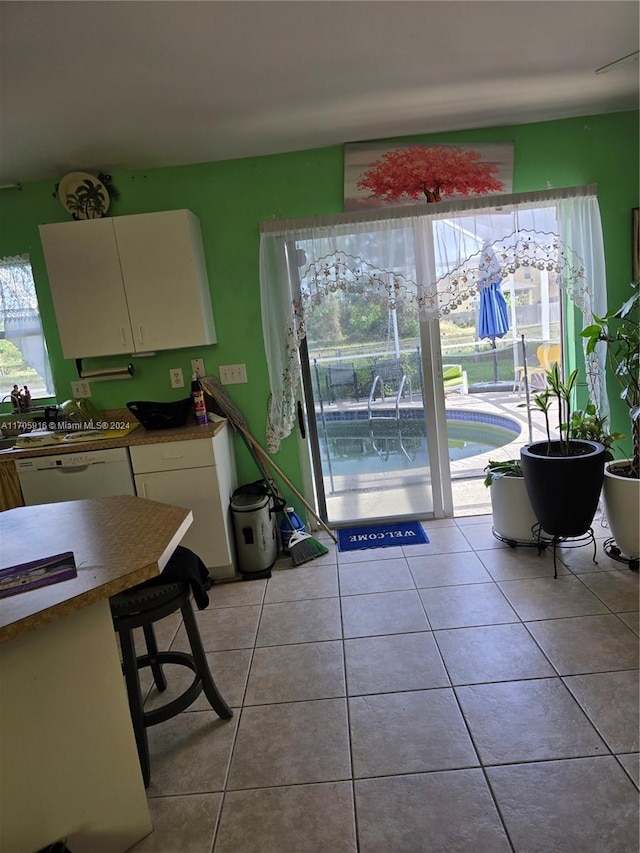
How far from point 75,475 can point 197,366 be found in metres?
0.98

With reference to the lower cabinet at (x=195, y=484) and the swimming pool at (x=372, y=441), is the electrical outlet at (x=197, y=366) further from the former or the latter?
the swimming pool at (x=372, y=441)

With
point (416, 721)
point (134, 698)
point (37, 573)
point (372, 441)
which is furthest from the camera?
point (372, 441)

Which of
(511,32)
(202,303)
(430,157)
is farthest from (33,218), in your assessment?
(511,32)

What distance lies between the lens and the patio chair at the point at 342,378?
3326 millimetres

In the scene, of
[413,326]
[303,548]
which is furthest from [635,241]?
[303,548]

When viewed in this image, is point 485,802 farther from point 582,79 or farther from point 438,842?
point 582,79

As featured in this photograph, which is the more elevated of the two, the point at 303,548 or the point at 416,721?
the point at 303,548

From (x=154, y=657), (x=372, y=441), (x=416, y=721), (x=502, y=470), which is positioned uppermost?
(x=372, y=441)

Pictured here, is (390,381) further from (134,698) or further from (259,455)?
(134,698)

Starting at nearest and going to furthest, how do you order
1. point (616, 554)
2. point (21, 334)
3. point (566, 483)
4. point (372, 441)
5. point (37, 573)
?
point (37, 573) → point (566, 483) → point (616, 554) → point (21, 334) → point (372, 441)

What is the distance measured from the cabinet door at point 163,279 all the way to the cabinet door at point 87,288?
0.19ft

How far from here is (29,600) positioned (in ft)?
3.75

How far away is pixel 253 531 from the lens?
2.92 m

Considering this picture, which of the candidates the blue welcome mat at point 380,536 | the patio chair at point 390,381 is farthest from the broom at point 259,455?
the patio chair at point 390,381
